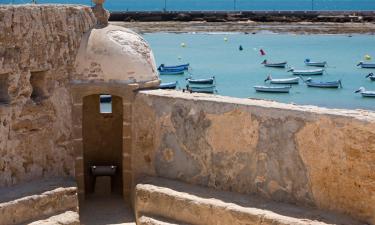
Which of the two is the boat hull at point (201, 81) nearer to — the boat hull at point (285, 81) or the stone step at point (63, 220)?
the boat hull at point (285, 81)

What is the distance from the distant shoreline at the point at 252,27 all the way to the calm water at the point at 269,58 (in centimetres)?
160

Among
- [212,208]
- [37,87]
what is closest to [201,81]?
[37,87]

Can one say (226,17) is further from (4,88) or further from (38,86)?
(4,88)

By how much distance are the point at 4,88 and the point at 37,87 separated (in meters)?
0.58

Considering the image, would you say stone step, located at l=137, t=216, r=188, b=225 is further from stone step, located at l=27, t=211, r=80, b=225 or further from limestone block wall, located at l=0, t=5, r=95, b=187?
limestone block wall, located at l=0, t=5, r=95, b=187

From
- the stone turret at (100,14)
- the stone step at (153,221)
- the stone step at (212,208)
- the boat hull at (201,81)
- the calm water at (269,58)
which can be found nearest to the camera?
the stone step at (212,208)

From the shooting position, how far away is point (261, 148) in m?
7.59

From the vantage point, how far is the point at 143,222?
799 cm

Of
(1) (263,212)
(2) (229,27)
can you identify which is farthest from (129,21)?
(1) (263,212)

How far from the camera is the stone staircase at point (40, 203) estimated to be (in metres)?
7.43

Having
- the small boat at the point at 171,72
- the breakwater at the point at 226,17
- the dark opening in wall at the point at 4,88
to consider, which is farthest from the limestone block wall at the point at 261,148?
the breakwater at the point at 226,17

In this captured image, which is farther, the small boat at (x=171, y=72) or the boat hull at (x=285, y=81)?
the small boat at (x=171, y=72)

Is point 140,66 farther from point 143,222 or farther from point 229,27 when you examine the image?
point 229,27

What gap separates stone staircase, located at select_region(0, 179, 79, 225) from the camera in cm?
743
